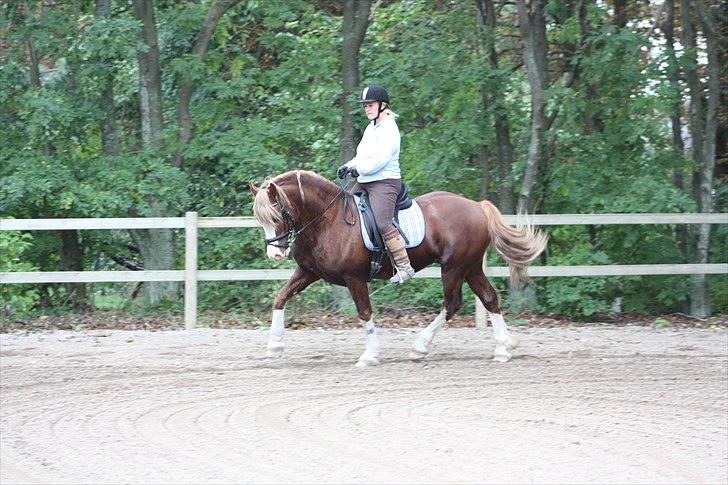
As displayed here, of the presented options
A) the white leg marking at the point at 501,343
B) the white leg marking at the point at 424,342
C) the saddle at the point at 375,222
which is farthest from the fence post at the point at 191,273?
the white leg marking at the point at 501,343

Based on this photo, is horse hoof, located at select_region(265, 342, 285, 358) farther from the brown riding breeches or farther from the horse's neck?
the brown riding breeches

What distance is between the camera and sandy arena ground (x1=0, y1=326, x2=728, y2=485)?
6098 millimetres

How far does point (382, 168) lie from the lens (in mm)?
9414

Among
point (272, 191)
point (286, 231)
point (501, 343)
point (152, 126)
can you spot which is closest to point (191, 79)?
point (152, 126)

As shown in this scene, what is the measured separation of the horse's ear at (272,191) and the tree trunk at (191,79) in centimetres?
549

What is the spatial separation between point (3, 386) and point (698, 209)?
1003 centimetres

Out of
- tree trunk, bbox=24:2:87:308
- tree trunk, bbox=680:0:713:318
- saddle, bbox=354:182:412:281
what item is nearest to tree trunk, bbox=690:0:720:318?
tree trunk, bbox=680:0:713:318

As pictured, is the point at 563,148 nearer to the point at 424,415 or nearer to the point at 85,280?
the point at 85,280

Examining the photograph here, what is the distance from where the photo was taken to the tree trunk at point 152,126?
46.8ft

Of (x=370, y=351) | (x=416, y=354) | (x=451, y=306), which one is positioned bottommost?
(x=416, y=354)

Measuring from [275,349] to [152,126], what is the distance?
18.8ft

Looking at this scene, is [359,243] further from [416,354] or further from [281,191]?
[416,354]

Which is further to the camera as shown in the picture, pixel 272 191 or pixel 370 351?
pixel 370 351

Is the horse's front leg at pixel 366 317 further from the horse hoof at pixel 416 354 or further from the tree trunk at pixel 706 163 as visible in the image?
the tree trunk at pixel 706 163
